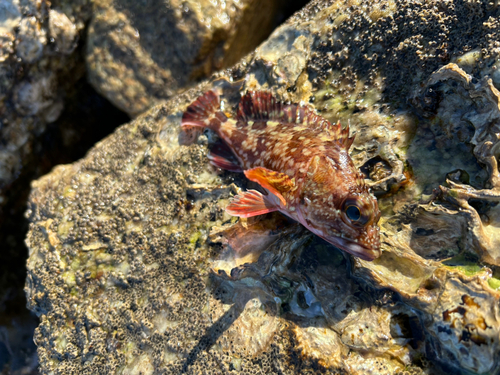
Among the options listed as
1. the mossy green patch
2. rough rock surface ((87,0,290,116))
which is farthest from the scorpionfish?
rough rock surface ((87,0,290,116))

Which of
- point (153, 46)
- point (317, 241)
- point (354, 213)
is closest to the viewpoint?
point (354, 213)

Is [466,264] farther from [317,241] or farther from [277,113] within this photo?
[277,113]

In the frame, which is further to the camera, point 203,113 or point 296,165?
point 203,113

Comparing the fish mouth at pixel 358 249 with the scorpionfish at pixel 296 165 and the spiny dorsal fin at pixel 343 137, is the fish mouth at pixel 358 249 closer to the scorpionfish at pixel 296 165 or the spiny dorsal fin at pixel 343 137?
the scorpionfish at pixel 296 165

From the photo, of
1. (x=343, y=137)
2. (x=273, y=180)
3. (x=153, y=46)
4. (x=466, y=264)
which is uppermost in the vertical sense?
(x=153, y=46)

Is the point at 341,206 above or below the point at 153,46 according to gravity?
below

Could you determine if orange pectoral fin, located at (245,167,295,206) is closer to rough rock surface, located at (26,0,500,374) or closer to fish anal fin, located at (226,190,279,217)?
fish anal fin, located at (226,190,279,217)

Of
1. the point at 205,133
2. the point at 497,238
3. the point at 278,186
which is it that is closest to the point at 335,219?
the point at 278,186

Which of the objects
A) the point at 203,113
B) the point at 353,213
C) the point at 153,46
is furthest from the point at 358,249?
the point at 153,46
